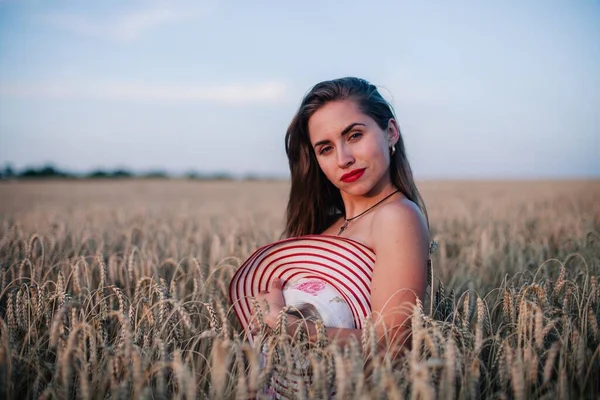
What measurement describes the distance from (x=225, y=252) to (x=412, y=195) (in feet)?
5.22

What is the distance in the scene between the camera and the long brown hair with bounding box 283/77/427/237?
7.00 ft

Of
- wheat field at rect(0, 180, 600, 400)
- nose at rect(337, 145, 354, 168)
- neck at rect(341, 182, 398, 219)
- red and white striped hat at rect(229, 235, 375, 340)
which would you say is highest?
nose at rect(337, 145, 354, 168)

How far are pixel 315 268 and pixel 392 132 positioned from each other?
719 mm

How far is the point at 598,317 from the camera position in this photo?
6.61 ft

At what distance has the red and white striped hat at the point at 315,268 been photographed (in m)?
1.85

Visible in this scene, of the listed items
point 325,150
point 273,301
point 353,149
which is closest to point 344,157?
point 353,149

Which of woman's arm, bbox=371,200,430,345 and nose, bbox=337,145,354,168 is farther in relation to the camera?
nose, bbox=337,145,354,168

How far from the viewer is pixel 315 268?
1946 millimetres

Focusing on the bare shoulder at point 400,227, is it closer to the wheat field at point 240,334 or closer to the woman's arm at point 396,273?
the woman's arm at point 396,273

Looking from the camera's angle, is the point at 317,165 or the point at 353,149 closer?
the point at 353,149

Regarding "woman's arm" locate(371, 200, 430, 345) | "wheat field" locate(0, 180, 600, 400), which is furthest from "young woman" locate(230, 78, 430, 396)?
"wheat field" locate(0, 180, 600, 400)

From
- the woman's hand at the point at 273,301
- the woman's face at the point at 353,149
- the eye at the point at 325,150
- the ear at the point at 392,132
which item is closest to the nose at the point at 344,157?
the woman's face at the point at 353,149

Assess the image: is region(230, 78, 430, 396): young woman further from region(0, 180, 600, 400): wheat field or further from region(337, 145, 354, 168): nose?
region(0, 180, 600, 400): wheat field

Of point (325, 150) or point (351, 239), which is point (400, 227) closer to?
point (351, 239)
